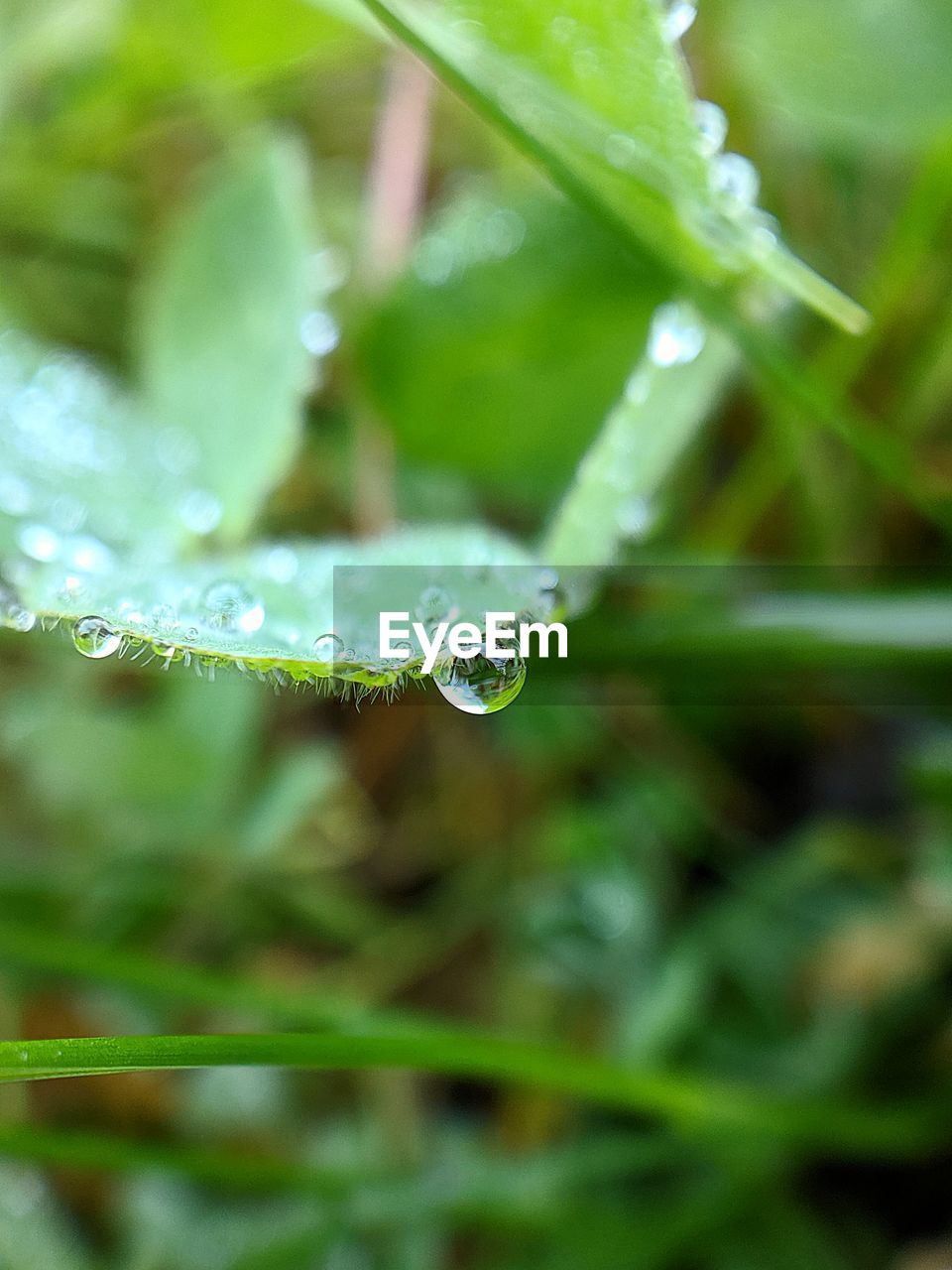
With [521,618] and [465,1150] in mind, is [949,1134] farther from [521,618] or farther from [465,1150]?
[521,618]

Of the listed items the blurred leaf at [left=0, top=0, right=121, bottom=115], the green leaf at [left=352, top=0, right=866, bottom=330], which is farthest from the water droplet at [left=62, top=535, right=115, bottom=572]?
the blurred leaf at [left=0, top=0, right=121, bottom=115]

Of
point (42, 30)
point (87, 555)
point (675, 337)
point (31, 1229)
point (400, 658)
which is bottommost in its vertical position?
point (31, 1229)

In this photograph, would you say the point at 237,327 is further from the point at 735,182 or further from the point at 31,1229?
the point at 31,1229

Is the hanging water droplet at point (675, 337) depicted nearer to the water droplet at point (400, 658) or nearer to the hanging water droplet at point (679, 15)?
the hanging water droplet at point (679, 15)

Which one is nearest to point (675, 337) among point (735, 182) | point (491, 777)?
point (735, 182)

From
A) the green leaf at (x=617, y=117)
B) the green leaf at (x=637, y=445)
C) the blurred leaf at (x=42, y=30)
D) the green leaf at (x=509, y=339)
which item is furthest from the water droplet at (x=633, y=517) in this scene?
the blurred leaf at (x=42, y=30)

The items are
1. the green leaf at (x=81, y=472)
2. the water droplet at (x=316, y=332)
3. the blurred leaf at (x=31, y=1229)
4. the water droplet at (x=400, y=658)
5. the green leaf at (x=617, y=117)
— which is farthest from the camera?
the blurred leaf at (x=31, y=1229)
